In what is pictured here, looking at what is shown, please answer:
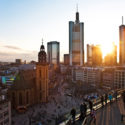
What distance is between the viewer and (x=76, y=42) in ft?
466

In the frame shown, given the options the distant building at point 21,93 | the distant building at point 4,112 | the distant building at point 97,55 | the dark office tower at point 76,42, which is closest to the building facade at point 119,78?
the distant building at point 21,93

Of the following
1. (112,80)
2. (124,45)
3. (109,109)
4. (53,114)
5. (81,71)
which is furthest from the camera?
(124,45)

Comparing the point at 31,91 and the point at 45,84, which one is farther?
the point at 45,84

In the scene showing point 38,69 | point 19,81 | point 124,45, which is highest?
point 124,45

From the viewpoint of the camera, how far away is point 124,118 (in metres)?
8.05

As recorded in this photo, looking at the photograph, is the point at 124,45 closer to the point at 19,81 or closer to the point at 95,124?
the point at 19,81

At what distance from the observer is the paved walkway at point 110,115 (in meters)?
7.67

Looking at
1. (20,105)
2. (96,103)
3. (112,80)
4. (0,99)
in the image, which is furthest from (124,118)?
(112,80)

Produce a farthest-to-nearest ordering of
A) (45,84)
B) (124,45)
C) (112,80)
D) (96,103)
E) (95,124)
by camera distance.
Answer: (124,45)
(112,80)
(45,84)
(96,103)
(95,124)

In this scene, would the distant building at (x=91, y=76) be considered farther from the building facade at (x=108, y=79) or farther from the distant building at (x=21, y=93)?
the distant building at (x=21, y=93)

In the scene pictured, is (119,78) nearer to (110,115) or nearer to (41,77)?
(41,77)

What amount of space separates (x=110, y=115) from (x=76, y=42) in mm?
136507

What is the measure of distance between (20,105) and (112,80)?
40.8 meters

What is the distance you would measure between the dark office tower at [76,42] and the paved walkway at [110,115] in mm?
133112
